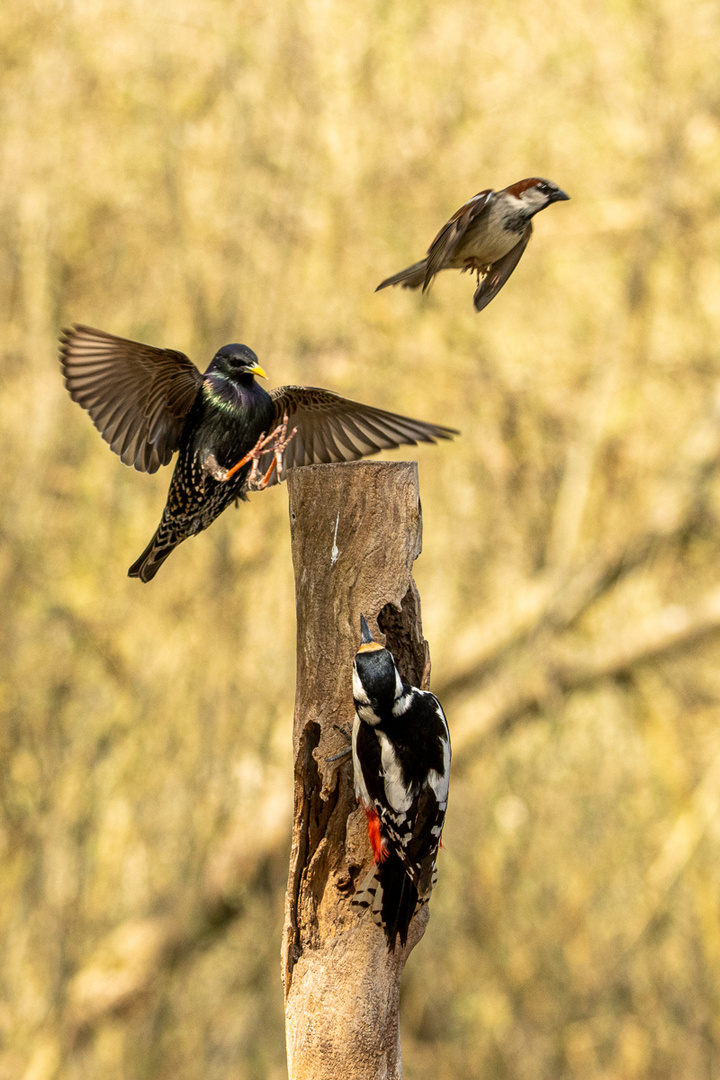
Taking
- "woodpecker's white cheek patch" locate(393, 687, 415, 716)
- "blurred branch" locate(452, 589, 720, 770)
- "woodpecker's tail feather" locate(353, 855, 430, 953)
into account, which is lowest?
"woodpecker's tail feather" locate(353, 855, 430, 953)

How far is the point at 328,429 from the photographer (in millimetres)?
2738

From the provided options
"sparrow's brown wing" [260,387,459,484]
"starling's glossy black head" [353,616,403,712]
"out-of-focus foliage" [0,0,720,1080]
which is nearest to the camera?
"starling's glossy black head" [353,616,403,712]

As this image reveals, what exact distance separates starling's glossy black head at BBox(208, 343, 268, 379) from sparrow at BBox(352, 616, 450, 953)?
0.69 metres

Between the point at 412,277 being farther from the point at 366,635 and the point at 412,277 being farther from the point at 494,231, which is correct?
the point at 366,635

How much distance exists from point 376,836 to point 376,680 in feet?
1.13

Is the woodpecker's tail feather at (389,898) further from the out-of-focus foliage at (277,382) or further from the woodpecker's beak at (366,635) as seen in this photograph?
the out-of-focus foliage at (277,382)

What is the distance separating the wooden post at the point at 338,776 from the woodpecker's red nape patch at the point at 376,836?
49 mm

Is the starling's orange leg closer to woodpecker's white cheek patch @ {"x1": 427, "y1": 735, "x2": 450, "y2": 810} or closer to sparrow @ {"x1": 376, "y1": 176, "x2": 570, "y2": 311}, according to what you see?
sparrow @ {"x1": 376, "y1": 176, "x2": 570, "y2": 311}

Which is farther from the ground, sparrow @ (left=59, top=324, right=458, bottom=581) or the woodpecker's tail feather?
sparrow @ (left=59, top=324, right=458, bottom=581)

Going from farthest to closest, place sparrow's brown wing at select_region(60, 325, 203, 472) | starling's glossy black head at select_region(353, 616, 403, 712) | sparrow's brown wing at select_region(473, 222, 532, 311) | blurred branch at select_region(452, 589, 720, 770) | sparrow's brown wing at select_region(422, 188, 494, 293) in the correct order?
1. blurred branch at select_region(452, 589, 720, 770)
2. sparrow's brown wing at select_region(60, 325, 203, 472)
3. sparrow's brown wing at select_region(473, 222, 532, 311)
4. sparrow's brown wing at select_region(422, 188, 494, 293)
5. starling's glossy black head at select_region(353, 616, 403, 712)

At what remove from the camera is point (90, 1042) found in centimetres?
627

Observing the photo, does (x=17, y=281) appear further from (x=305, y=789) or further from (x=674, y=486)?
(x=305, y=789)

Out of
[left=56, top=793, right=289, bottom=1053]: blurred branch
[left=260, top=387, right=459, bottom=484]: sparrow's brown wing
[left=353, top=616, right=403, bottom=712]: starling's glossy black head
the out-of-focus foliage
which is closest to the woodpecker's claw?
[left=260, top=387, right=459, bottom=484]: sparrow's brown wing

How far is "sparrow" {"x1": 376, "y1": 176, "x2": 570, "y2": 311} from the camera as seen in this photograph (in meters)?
2.25
